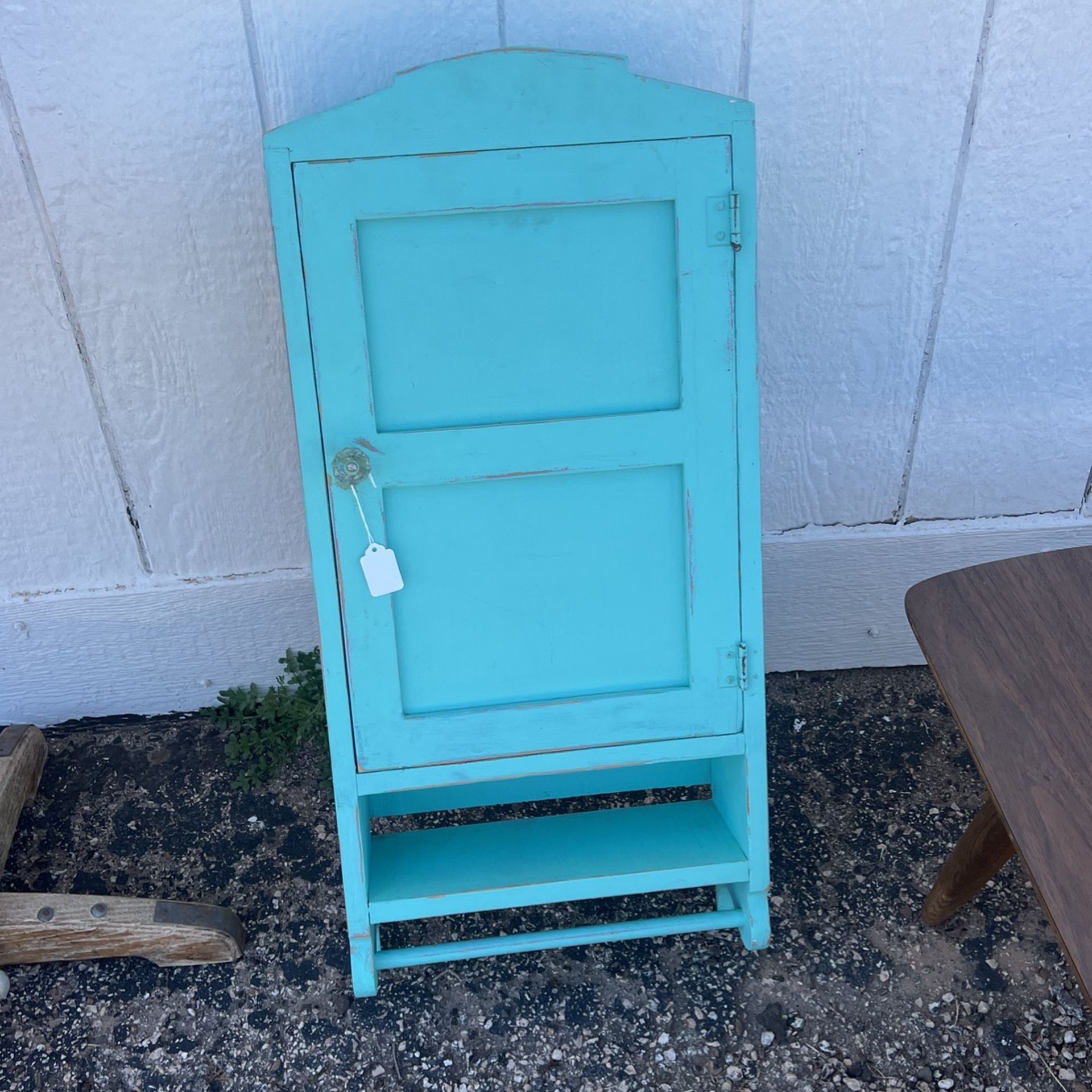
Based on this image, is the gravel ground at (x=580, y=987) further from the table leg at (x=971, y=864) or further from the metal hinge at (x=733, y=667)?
the metal hinge at (x=733, y=667)

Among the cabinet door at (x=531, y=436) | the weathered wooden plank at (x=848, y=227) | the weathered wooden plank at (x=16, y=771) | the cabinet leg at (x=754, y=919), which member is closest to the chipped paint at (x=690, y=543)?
the cabinet door at (x=531, y=436)

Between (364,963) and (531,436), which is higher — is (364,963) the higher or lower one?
the lower one

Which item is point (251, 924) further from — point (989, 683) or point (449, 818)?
point (989, 683)

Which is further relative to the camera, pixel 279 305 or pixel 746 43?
pixel 279 305

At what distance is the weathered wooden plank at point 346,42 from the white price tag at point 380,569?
1.02 metres

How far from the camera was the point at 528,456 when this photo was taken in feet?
5.08

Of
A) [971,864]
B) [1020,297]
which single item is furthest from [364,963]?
[1020,297]

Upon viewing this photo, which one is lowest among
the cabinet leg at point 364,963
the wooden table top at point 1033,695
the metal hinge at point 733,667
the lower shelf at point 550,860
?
the cabinet leg at point 364,963

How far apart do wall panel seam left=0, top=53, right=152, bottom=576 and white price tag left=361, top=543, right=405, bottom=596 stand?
1017 millimetres

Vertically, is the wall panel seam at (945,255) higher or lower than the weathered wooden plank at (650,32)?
lower

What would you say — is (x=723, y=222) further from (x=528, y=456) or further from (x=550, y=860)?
(x=550, y=860)

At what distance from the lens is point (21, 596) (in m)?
2.35

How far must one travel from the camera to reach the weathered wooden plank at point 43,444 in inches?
77.3

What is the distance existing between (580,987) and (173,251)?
1.87 m
